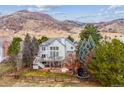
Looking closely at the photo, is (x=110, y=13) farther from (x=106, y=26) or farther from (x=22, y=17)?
(x=22, y=17)

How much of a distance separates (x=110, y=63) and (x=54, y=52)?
1.33 ft

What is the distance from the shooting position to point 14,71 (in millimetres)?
3914

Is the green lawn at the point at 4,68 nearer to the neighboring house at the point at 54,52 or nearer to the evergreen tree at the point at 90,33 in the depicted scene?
the neighboring house at the point at 54,52

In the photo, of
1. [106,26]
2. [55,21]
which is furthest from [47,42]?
[106,26]

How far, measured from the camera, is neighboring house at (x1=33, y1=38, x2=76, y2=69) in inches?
153

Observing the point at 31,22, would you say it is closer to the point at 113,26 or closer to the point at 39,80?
the point at 39,80

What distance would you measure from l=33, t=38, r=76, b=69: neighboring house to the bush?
19cm

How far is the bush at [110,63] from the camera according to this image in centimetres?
380

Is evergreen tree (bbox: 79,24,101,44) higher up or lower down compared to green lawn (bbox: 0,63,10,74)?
higher up

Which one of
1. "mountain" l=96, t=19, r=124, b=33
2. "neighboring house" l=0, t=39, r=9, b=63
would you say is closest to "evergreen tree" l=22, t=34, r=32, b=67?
"neighboring house" l=0, t=39, r=9, b=63

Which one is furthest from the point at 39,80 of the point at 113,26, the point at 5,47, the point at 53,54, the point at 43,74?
the point at 113,26

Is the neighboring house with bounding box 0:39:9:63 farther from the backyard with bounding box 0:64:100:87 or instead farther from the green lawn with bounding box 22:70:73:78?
the green lawn with bounding box 22:70:73:78

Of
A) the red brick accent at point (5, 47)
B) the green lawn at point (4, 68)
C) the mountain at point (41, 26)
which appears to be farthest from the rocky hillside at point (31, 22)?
the green lawn at point (4, 68)

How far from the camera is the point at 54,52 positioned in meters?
3.89
